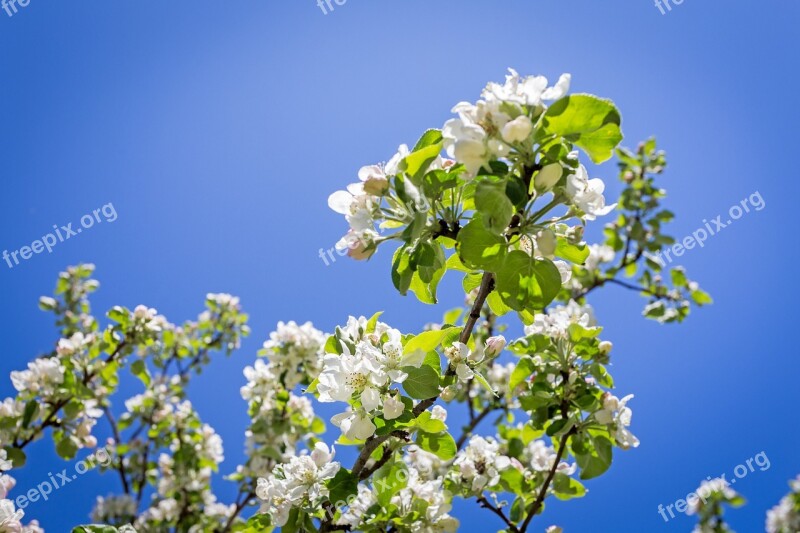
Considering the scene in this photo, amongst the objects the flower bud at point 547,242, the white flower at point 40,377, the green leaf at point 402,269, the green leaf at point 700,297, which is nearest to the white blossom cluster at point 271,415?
the white flower at point 40,377

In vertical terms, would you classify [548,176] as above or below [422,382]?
above

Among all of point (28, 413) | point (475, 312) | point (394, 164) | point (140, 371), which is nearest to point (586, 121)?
point (394, 164)

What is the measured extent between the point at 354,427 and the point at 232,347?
419cm

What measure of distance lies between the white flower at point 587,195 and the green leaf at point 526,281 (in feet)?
0.63

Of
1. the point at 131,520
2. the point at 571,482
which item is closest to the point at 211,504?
the point at 131,520

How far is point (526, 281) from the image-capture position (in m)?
1.76

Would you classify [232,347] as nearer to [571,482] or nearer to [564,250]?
[571,482]

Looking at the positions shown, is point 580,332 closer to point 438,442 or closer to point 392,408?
point 438,442

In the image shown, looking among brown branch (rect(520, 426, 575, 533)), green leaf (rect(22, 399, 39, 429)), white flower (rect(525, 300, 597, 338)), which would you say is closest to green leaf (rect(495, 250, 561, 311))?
white flower (rect(525, 300, 597, 338))

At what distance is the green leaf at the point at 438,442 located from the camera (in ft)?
6.68

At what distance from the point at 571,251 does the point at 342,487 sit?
3.65ft

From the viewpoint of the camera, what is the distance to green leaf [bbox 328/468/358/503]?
77.0 inches

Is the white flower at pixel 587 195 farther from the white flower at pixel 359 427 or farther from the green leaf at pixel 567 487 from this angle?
the green leaf at pixel 567 487

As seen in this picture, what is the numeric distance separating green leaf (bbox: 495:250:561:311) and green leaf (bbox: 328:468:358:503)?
2.74 feet
